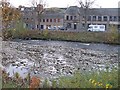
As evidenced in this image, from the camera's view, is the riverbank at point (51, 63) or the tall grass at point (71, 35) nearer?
the riverbank at point (51, 63)

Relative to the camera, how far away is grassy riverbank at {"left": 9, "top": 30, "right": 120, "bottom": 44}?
110ft

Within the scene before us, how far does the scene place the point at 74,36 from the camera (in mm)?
37750

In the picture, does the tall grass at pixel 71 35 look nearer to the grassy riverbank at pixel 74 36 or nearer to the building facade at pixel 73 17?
the grassy riverbank at pixel 74 36

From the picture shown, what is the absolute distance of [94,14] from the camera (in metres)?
67.9

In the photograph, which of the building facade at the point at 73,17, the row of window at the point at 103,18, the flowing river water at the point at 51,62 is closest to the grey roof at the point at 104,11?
the building facade at the point at 73,17

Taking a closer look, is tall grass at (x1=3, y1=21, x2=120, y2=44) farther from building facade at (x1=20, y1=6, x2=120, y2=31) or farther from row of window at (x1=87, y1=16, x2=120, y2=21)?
row of window at (x1=87, y1=16, x2=120, y2=21)

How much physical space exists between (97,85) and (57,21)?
65.5m

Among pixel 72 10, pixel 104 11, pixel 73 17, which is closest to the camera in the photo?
pixel 104 11

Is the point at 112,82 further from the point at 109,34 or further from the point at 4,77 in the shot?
the point at 109,34

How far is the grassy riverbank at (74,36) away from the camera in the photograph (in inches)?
1316

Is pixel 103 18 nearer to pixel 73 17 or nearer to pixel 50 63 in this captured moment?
pixel 73 17

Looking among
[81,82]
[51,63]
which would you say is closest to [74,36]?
[51,63]

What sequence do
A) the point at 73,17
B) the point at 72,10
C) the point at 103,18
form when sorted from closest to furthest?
the point at 103,18
the point at 73,17
the point at 72,10

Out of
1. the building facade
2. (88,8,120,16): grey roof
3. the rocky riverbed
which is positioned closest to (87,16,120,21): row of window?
the building facade
